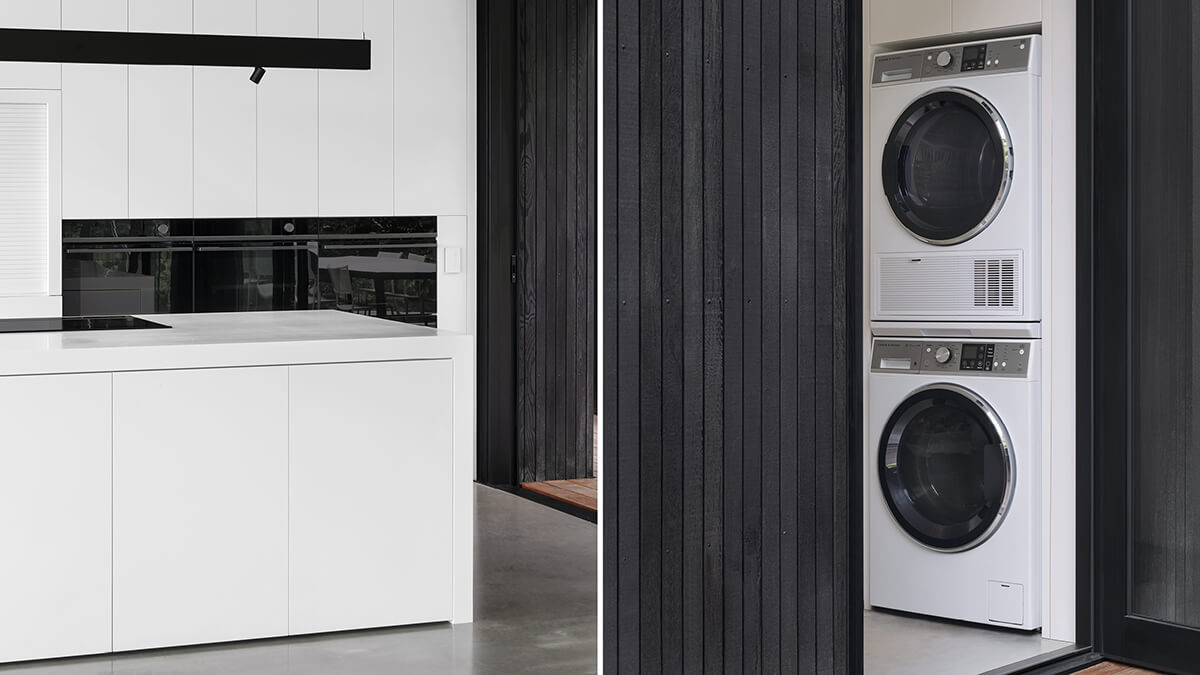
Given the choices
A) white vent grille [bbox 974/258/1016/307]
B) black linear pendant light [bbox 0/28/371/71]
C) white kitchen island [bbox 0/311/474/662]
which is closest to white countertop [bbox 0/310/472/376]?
white kitchen island [bbox 0/311/474/662]

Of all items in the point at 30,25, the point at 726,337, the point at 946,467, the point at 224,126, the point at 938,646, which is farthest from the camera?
the point at 224,126

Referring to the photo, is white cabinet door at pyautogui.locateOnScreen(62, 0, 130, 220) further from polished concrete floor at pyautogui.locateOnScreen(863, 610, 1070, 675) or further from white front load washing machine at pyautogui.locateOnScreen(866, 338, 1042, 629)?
polished concrete floor at pyautogui.locateOnScreen(863, 610, 1070, 675)

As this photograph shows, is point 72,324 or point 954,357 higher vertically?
point 72,324

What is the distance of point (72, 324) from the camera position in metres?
4.70

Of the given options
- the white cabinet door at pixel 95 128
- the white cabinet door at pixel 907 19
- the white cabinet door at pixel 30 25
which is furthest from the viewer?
the white cabinet door at pixel 95 128

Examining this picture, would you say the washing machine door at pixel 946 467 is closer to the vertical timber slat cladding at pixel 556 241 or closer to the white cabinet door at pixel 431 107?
the vertical timber slat cladding at pixel 556 241

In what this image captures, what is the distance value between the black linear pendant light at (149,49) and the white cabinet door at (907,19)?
1927mm

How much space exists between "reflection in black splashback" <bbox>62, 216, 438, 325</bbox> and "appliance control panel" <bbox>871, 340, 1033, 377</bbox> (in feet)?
10.0

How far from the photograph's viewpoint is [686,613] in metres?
2.75

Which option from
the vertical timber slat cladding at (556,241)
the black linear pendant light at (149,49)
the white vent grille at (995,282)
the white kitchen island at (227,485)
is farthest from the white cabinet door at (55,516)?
the vertical timber slat cladding at (556,241)

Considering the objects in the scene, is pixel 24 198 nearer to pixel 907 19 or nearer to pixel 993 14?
pixel 907 19

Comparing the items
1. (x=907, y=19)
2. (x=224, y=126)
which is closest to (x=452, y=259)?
(x=224, y=126)

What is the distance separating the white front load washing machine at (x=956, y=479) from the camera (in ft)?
12.9

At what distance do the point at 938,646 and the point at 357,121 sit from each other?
4.00m
